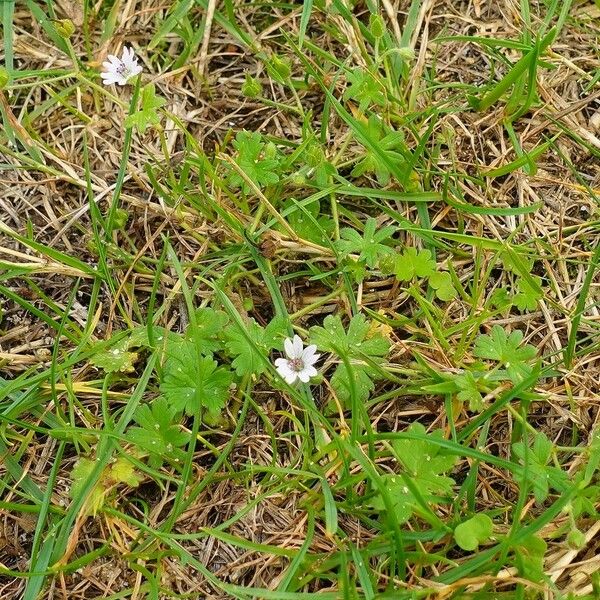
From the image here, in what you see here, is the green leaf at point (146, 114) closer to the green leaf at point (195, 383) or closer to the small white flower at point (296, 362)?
the green leaf at point (195, 383)

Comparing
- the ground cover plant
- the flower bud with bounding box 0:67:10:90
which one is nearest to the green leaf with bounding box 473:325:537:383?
the ground cover plant

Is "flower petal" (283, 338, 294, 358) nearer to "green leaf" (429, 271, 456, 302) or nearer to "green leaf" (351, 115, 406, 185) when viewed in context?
"green leaf" (429, 271, 456, 302)

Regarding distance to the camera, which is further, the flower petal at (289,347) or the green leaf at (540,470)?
the flower petal at (289,347)

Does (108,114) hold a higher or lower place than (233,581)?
higher

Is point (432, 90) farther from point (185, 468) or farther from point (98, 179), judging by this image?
point (185, 468)

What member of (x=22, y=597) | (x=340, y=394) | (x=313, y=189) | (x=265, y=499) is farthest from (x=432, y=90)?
(x=22, y=597)

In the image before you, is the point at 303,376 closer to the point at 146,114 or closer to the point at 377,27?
the point at 146,114

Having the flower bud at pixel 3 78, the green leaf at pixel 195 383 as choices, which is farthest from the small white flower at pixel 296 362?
the flower bud at pixel 3 78
